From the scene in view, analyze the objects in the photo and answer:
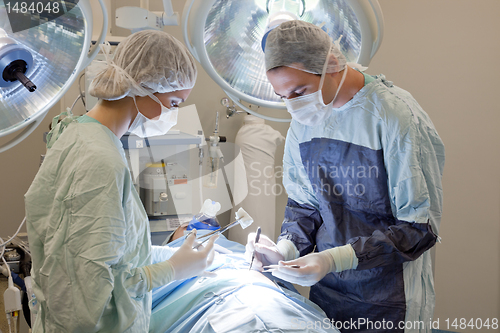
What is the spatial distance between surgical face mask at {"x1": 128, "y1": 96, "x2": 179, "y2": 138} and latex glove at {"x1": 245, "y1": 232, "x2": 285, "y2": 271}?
1.82 feet

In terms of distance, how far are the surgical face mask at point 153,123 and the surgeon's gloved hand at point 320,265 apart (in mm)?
539

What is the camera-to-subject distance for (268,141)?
8.14 ft

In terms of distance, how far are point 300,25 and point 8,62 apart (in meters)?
0.62

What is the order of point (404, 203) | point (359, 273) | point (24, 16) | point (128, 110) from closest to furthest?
point (24, 16), point (128, 110), point (404, 203), point (359, 273)

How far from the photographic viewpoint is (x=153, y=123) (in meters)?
1.08

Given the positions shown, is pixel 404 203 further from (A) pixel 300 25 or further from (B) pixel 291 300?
(A) pixel 300 25

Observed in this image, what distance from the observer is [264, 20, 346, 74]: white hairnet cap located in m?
0.94

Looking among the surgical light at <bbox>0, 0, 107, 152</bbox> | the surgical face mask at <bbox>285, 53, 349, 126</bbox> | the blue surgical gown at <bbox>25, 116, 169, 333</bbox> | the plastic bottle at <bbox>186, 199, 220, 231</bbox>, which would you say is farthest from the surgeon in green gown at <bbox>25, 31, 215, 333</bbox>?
the plastic bottle at <bbox>186, 199, 220, 231</bbox>

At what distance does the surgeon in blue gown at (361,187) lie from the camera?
1.12m

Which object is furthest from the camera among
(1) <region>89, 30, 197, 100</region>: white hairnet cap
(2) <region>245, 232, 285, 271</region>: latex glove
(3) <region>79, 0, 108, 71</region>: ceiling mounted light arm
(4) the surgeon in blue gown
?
(2) <region>245, 232, 285, 271</region>: latex glove

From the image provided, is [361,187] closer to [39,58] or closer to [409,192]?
[409,192]

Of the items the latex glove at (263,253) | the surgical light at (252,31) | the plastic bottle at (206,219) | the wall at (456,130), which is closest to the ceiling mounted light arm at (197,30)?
the surgical light at (252,31)

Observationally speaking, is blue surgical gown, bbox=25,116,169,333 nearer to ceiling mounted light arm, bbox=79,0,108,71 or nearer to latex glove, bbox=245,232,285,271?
ceiling mounted light arm, bbox=79,0,108,71

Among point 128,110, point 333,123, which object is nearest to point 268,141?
point 333,123
